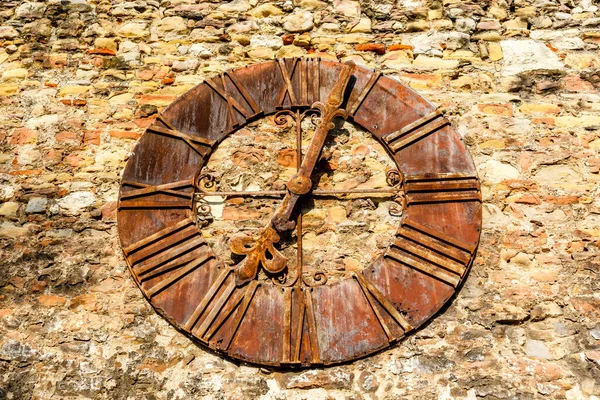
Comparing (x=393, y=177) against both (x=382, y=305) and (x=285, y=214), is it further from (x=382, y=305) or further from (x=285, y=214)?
(x=382, y=305)

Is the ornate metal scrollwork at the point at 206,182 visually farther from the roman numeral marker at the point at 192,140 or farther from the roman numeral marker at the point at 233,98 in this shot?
the roman numeral marker at the point at 233,98

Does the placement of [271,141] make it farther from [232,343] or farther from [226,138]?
[232,343]

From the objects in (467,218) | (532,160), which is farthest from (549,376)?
(532,160)

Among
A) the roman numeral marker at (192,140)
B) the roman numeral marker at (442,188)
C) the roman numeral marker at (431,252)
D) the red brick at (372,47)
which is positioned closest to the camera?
the roman numeral marker at (431,252)

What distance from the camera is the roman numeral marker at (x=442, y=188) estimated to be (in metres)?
3.66

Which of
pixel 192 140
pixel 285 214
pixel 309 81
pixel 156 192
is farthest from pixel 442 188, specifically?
pixel 156 192

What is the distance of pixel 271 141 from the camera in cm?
396

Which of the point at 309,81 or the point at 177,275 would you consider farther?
the point at 309,81

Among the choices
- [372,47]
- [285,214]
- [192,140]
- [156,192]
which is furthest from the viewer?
[372,47]

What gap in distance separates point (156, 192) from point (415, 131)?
4.66 feet

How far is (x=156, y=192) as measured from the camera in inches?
149

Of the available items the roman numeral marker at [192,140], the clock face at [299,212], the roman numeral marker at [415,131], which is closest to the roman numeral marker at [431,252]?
the clock face at [299,212]

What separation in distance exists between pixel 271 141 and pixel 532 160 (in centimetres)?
142

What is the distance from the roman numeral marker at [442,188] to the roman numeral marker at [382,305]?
0.48 meters
